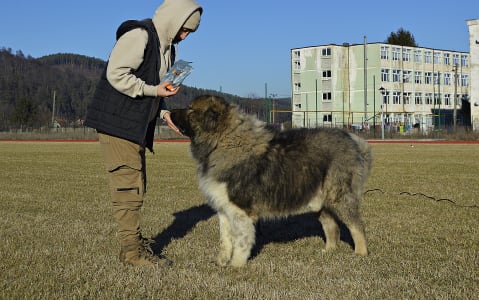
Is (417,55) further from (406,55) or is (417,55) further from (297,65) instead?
(297,65)

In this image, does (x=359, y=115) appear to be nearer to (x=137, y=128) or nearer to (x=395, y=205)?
(x=395, y=205)

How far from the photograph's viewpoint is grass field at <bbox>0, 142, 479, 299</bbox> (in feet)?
14.9

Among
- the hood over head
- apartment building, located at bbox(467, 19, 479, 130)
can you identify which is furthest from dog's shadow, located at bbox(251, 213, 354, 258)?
apartment building, located at bbox(467, 19, 479, 130)

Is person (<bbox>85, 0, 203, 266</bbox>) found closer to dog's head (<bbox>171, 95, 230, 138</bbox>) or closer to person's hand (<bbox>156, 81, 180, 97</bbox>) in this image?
person's hand (<bbox>156, 81, 180, 97</bbox>)

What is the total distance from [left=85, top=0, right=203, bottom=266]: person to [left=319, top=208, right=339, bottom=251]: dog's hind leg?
2056 mm

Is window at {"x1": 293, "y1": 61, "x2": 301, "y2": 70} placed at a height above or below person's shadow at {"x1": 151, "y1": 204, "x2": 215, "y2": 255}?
above

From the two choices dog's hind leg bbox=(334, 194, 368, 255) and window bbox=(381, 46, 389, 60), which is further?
window bbox=(381, 46, 389, 60)

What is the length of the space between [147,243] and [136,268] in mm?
442

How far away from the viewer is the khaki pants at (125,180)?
17.2 feet

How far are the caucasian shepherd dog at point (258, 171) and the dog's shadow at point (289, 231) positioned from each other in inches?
31.0

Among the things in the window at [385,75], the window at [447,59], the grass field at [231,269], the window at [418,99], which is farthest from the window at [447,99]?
the grass field at [231,269]

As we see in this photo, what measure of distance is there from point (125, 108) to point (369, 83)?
70.4 m

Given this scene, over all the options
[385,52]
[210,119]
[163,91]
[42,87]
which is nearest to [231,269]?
[210,119]

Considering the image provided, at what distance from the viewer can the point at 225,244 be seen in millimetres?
5617
